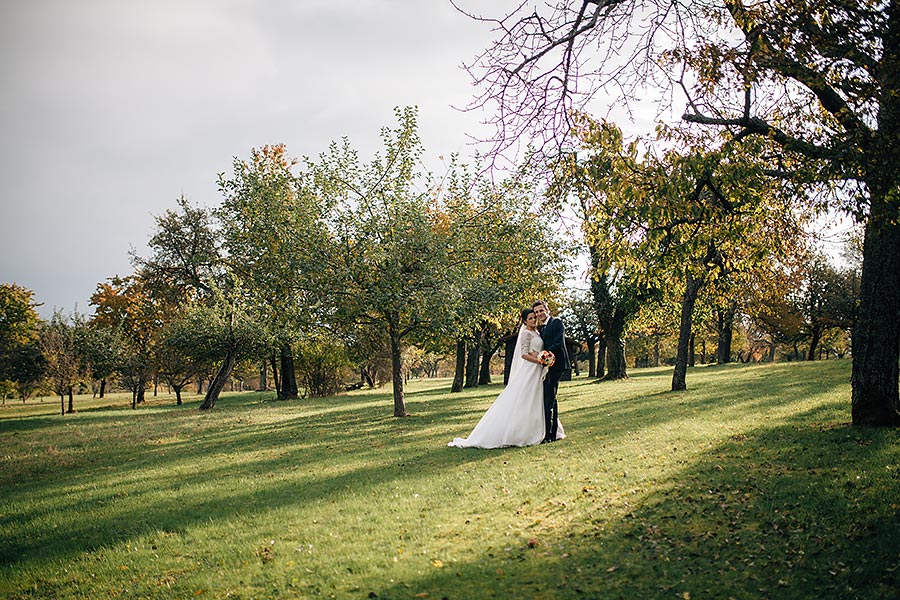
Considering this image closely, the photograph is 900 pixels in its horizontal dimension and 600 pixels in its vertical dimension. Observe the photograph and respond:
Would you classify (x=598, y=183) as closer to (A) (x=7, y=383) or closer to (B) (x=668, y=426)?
(B) (x=668, y=426)

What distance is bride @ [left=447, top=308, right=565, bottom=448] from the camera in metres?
13.0

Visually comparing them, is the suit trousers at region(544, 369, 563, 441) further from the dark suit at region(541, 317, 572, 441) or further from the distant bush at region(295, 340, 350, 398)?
the distant bush at region(295, 340, 350, 398)

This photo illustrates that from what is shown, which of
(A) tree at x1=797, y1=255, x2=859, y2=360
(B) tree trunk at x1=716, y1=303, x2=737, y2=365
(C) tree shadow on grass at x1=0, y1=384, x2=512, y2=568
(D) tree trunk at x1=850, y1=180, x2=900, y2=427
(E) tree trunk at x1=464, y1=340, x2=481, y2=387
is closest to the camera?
(C) tree shadow on grass at x1=0, y1=384, x2=512, y2=568

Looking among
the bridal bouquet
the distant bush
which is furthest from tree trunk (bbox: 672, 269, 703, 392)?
the distant bush

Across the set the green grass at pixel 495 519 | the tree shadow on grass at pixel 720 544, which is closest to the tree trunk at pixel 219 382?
the green grass at pixel 495 519

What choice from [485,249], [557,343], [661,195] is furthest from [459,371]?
[661,195]

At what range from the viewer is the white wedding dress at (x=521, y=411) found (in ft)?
42.7

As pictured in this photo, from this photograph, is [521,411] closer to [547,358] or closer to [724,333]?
[547,358]

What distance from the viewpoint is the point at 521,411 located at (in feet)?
43.1

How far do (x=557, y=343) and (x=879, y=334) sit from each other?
5.84 meters

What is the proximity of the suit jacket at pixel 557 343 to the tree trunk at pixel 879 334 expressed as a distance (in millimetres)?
5362

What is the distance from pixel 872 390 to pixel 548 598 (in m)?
8.50

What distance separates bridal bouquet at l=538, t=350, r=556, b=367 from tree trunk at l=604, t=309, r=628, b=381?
83.1 feet

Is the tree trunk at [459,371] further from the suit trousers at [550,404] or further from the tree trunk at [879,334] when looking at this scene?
the tree trunk at [879,334]
